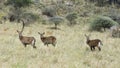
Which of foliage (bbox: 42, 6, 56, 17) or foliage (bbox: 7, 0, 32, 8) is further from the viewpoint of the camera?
foliage (bbox: 42, 6, 56, 17)

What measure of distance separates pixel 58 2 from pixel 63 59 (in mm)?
49418

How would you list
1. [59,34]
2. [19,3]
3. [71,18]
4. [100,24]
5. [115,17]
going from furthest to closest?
[115,17]
[19,3]
[71,18]
[100,24]
[59,34]

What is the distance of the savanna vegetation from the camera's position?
41.7ft

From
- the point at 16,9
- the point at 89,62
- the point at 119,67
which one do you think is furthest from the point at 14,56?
the point at 16,9

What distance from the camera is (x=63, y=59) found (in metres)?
12.9

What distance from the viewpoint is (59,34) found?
2803cm

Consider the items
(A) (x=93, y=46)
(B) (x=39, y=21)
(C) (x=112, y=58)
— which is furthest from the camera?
(B) (x=39, y=21)

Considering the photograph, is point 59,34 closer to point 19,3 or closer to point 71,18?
point 71,18

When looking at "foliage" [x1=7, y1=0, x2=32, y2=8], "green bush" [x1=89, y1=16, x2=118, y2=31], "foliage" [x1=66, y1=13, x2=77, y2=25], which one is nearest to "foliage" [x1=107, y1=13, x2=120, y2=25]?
"foliage" [x1=66, y1=13, x2=77, y2=25]

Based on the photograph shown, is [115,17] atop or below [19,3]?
below

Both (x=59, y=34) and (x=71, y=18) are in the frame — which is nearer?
(x=59, y=34)

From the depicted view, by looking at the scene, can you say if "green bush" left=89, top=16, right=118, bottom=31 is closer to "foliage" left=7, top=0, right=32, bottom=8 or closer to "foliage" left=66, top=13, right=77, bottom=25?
"foliage" left=66, top=13, right=77, bottom=25

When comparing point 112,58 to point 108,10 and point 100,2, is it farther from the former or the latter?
point 100,2

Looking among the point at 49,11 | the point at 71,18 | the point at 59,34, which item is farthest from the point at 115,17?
the point at 59,34
